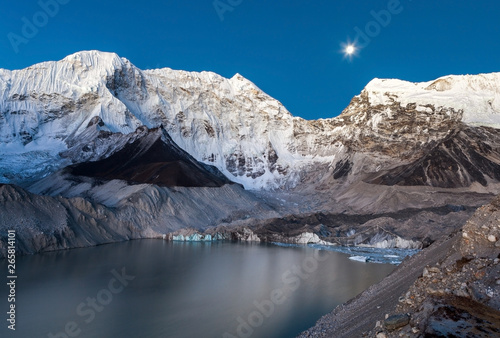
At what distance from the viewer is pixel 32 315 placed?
14.6 metres

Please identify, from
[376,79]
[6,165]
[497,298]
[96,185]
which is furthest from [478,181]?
[6,165]

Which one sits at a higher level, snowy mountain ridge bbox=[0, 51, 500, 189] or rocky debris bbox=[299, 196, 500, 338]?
snowy mountain ridge bbox=[0, 51, 500, 189]

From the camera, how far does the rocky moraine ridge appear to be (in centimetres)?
4338

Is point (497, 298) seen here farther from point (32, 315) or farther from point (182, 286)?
point (182, 286)

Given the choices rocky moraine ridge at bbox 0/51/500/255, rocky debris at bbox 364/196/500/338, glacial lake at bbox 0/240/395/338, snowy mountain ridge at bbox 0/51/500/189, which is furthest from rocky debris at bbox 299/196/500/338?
snowy mountain ridge at bbox 0/51/500/189

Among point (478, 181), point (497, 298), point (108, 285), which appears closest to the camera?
point (497, 298)

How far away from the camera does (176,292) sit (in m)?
18.9

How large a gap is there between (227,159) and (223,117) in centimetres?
1510

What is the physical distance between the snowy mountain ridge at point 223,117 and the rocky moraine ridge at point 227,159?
0.36 m

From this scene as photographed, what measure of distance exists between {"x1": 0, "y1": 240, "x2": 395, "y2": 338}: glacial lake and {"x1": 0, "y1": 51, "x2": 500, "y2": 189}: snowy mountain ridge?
48.4 metres

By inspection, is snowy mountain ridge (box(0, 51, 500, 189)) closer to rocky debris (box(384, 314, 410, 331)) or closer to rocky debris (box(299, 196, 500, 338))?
rocky debris (box(299, 196, 500, 338))

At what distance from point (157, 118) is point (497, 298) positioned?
104m

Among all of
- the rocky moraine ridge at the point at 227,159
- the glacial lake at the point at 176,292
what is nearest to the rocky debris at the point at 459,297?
the glacial lake at the point at 176,292

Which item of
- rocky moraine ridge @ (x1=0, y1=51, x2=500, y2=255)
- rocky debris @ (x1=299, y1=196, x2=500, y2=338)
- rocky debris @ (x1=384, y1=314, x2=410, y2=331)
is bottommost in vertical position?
rocky debris @ (x1=384, y1=314, x2=410, y2=331)
